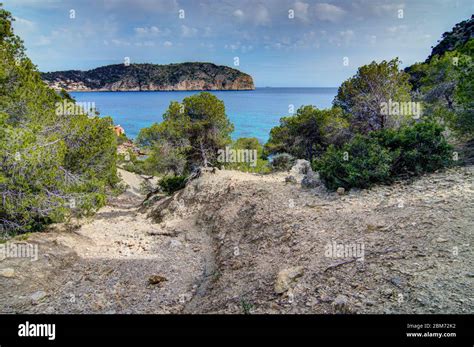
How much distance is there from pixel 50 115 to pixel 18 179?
4.02 m

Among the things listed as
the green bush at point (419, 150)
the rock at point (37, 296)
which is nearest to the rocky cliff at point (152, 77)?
the rock at point (37, 296)

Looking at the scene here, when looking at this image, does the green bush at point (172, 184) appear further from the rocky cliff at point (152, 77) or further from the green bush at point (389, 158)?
the rocky cliff at point (152, 77)

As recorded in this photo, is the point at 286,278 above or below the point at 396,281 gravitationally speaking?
below

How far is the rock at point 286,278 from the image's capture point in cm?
A: 508

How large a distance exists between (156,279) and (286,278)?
11.7 feet

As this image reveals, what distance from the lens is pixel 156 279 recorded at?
290 inches

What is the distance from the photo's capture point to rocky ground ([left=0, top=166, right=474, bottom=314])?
14.8ft

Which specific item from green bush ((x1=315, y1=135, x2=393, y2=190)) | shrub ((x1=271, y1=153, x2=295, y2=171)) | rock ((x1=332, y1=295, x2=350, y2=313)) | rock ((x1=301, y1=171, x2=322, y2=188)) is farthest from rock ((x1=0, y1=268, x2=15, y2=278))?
shrub ((x1=271, y1=153, x2=295, y2=171))

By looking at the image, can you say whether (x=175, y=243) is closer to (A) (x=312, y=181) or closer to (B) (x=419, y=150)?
(A) (x=312, y=181)

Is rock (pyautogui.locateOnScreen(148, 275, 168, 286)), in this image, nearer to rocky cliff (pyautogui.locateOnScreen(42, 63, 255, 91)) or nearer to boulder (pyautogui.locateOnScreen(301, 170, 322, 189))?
boulder (pyautogui.locateOnScreen(301, 170, 322, 189))

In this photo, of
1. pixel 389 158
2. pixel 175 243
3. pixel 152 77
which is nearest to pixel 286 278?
pixel 175 243

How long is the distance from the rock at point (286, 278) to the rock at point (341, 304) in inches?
35.9

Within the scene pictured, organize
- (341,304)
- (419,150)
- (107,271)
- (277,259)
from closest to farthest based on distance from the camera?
(341,304)
(277,259)
(107,271)
(419,150)
